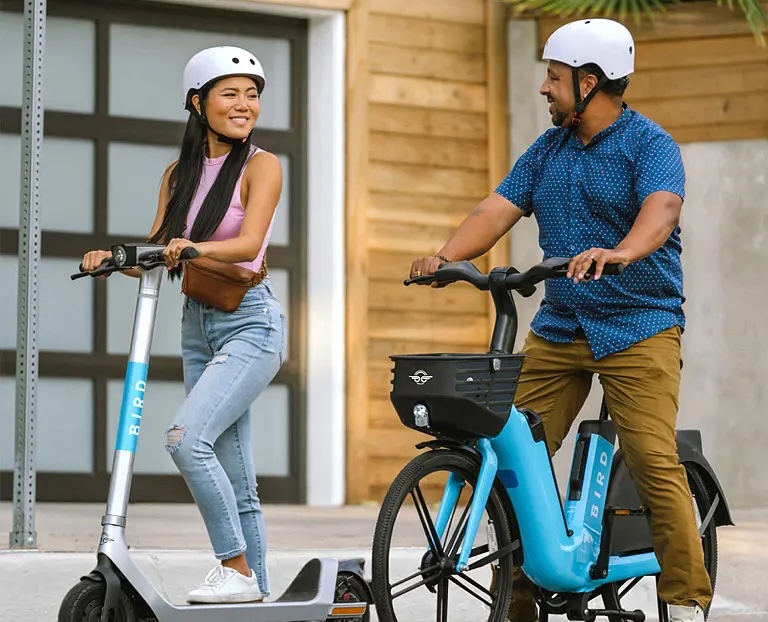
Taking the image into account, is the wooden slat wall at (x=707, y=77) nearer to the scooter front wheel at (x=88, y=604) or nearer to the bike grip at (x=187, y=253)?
the bike grip at (x=187, y=253)

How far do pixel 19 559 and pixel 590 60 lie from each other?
256 centimetres

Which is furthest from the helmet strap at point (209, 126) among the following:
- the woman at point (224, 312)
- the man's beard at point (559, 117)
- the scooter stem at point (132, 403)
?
the man's beard at point (559, 117)

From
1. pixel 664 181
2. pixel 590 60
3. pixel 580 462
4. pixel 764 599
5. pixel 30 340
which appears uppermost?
pixel 590 60

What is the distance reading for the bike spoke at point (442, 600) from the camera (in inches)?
157

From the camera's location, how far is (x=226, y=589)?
3.96m

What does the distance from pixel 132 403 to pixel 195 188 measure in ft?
2.15

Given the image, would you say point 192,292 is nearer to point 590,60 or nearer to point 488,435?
point 488,435

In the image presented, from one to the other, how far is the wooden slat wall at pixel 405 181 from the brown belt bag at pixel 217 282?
4.66 meters

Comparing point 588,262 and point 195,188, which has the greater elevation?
point 195,188

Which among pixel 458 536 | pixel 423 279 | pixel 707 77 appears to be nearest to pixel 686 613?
pixel 458 536

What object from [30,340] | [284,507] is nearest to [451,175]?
[284,507]

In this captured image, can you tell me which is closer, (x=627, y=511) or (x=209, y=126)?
(x=209, y=126)

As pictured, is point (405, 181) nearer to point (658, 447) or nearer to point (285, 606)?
point (658, 447)

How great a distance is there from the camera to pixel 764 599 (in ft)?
19.1
